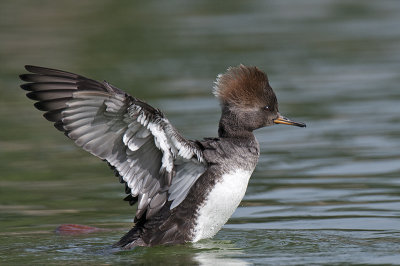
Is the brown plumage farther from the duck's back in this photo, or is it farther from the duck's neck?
the duck's back

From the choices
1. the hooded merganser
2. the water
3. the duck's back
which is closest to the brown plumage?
the hooded merganser

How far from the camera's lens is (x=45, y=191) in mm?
11117

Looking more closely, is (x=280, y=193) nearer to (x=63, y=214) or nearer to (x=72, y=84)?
(x=63, y=214)

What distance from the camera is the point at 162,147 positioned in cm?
809

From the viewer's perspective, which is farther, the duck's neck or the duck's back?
the duck's neck

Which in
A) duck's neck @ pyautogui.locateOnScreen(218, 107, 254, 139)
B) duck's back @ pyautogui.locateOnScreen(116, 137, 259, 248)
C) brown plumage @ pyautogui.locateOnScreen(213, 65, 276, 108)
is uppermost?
brown plumage @ pyautogui.locateOnScreen(213, 65, 276, 108)

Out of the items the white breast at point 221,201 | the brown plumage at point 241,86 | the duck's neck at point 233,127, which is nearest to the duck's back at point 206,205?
the white breast at point 221,201

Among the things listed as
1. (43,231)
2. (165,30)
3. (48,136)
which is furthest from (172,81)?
(43,231)

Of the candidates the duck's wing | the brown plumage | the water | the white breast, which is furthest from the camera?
the brown plumage

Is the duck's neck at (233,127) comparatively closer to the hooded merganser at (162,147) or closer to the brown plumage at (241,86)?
the hooded merganser at (162,147)

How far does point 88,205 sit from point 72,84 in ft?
9.43

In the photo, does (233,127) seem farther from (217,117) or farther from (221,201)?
(217,117)

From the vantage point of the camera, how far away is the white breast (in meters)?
8.41

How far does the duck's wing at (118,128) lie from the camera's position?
310 inches
